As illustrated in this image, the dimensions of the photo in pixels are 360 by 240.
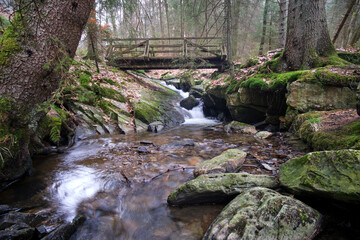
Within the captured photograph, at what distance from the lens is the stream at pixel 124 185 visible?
108 inches

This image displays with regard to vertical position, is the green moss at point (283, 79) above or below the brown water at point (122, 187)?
above

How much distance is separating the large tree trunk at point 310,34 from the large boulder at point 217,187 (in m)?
5.21

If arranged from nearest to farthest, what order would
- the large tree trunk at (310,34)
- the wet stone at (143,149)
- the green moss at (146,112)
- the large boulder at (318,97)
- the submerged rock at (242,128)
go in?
the large boulder at (318,97), the wet stone at (143,149), the large tree trunk at (310,34), the submerged rock at (242,128), the green moss at (146,112)

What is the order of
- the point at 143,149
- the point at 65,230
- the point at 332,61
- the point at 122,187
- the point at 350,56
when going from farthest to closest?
the point at 350,56 < the point at 332,61 < the point at 143,149 < the point at 122,187 < the point at 65,230

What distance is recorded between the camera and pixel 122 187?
12.0ft

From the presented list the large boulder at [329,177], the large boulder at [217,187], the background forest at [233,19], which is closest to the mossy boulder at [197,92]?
the background forest at [233,19]

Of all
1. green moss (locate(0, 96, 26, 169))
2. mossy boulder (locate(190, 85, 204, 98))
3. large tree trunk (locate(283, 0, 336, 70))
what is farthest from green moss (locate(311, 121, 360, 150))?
mossy boulder (locate(190, 85, 204, 98))

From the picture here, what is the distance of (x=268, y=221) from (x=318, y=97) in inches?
186

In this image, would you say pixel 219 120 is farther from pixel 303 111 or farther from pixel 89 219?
pixel 89 219

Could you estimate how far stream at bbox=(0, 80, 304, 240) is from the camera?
2.74m

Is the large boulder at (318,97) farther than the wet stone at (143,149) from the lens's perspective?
No

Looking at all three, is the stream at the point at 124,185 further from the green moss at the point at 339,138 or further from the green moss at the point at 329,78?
the green moss at the point at 329,78

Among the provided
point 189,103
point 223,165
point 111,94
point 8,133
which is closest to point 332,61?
point 223,165

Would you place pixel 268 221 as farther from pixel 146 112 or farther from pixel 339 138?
pixel 146 112
